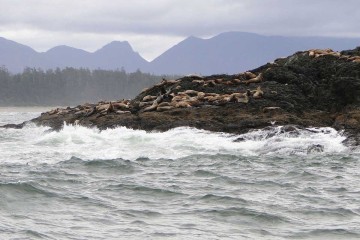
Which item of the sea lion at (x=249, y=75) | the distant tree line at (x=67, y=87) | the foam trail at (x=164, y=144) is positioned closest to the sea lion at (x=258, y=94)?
the foam trail at (x=164, y=144)

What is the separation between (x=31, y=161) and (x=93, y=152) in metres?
2.32

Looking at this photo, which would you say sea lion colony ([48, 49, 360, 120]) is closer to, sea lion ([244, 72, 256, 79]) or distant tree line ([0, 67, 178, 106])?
sea lion ([244, 72, 256, 79])

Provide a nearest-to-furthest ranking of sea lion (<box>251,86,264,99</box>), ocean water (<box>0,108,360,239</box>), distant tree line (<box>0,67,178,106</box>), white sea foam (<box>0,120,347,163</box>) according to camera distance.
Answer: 1. ocean water (<box>0,108,360,239</box>)
2. white sea foam (<box>0,120,347,163</box>)
3. sea lion (<box>251,86,264,99</box>)
4. distant tree line (<box>0,67,178,106</box>)

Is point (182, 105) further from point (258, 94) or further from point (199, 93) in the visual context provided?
point (258, 94)

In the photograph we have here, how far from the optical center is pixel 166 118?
23.6 m

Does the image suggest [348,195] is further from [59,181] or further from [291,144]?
[291,144]

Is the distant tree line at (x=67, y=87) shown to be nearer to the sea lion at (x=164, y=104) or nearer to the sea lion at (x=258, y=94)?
the sea lion at (x=164, y=104)

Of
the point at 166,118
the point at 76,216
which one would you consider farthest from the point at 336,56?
the point at 76,216

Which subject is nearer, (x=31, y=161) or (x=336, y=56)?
(x=31, y=161)

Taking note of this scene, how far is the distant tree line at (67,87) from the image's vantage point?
12700 centimetres

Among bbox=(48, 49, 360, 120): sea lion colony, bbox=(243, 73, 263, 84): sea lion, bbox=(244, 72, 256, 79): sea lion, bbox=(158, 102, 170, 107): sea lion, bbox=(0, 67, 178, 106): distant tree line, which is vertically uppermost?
bbox=(244, 72, 256, 79): sea lion

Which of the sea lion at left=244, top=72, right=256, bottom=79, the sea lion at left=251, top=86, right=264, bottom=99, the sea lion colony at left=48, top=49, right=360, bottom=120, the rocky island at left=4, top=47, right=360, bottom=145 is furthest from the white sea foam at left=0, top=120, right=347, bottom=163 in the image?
the sea lion at left=244, top=72, right=256, bottom=79

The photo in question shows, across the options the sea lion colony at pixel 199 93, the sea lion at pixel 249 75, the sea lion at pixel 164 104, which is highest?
the sea lion at pixel 249 75

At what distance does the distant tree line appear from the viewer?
127000 millimetres
